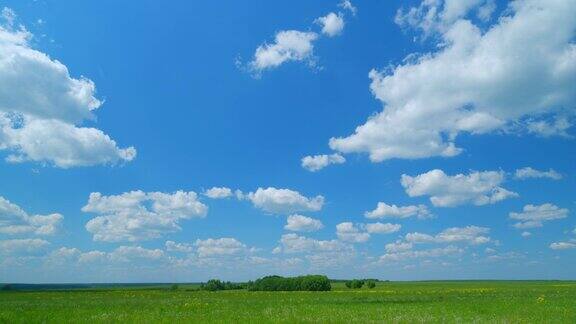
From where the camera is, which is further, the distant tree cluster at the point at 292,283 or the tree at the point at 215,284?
the tree at the point at 215,284

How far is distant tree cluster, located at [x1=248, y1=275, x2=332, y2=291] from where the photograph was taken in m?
94.2

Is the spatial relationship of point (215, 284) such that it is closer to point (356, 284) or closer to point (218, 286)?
point (218, 286)

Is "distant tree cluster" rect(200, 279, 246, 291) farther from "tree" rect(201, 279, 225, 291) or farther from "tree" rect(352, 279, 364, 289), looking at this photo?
"tree" rect(352, 279, 364, 289)

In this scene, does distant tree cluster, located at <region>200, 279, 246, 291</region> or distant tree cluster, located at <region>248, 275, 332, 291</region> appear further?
distant tree cluster, located at <region>200, 279, 246, 291</region>

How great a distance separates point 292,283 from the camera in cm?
9856

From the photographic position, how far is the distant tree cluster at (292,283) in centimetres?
9425

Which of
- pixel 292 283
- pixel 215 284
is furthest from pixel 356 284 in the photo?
pixel 215 284

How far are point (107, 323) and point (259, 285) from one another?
7971 cm

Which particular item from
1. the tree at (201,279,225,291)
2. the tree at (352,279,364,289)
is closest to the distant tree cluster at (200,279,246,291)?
the tree at (201,279,225,291)

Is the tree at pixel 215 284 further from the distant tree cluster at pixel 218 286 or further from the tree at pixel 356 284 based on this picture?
the tree at pixel 356 284

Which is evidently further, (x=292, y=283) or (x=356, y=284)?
(x=356, y=284)

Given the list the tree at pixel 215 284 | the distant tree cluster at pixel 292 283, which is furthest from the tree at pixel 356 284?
the tree at pixel 215 284

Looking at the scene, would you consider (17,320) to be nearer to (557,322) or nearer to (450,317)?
(450,317)

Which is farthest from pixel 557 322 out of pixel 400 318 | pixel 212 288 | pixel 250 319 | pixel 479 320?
pixel 212 288
